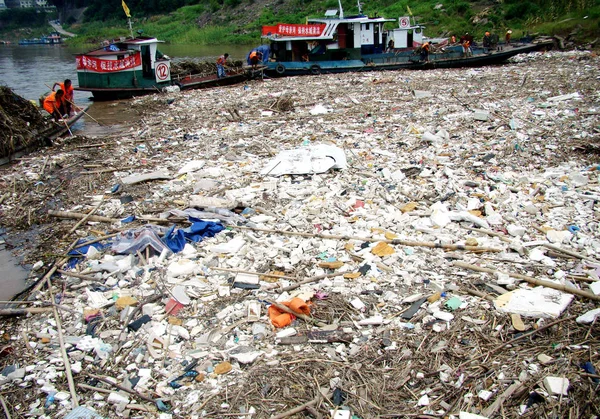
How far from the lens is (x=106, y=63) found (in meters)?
16.1

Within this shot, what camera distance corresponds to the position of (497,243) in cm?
457

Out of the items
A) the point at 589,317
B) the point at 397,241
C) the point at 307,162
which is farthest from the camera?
the point at 307,162

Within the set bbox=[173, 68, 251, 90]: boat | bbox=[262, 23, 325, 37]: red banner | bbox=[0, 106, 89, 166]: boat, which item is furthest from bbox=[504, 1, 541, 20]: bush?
bbox=[0, 106, 89, 166]: boat

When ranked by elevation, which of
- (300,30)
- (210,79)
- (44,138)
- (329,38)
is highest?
(300,30)

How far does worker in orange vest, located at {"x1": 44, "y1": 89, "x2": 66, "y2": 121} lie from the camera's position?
11.5 meters

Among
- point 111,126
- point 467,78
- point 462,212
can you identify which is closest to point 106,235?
point 462,212

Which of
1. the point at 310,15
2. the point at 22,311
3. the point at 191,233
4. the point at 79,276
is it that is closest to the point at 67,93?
the point at 191,233

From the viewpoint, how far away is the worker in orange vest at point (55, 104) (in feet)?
37.9

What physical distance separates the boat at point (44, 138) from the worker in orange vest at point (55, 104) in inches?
12.0

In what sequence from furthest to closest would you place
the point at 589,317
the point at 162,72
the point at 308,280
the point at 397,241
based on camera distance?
the point at 162,72
the point at 397,241
the point at 308,280
the point at 589,317

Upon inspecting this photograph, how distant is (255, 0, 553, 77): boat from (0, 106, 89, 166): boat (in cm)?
929

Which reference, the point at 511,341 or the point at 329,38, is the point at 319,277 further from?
the point at 329,38

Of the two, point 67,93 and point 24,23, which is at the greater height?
point 24,23

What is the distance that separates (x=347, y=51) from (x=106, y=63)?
961 cm
